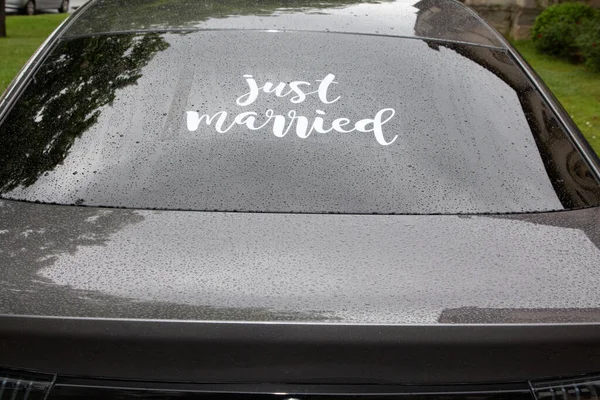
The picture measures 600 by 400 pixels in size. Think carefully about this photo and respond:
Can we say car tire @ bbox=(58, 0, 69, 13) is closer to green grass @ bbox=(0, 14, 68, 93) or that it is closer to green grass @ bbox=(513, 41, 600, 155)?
green grass @ bbox=(0, 14, 68, 93)

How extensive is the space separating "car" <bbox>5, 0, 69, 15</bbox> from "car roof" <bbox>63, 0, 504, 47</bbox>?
98.5ft

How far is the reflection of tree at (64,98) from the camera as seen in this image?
9.39 ft

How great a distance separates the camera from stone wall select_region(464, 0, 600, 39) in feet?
64.5

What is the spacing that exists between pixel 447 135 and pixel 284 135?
472 mm

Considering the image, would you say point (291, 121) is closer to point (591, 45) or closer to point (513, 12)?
point (591, 45)

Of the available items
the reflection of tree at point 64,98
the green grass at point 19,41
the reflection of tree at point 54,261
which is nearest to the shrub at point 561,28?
the green grass at point 19,41

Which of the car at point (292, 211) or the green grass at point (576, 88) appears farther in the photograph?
the green grass at point (576, 88)

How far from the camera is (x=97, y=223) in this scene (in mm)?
2410

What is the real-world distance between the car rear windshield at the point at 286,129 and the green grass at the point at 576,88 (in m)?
6.36

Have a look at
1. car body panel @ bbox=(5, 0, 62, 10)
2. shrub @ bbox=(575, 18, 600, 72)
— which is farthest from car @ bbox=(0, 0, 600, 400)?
car body panel @ bbox=(5, 0, 62, 10)

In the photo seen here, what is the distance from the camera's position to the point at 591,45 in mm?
14805

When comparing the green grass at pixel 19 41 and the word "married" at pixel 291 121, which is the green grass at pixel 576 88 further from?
the green grass at pixel 19 41

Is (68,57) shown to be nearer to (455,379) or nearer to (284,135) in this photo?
(284,135)

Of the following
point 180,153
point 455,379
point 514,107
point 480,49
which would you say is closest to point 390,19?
point 480,49
